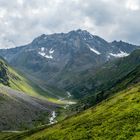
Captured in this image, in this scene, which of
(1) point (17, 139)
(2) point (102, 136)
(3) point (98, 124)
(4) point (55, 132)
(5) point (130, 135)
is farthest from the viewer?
(1) point (17, 139)

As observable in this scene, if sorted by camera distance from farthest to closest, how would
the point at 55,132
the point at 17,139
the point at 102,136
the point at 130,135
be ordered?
1. the point at 17,139
2. the point at 55,132
3. the point at 102,136
4. the point at 130,135

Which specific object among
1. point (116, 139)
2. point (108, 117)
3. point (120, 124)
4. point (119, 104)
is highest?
point (119, 104)

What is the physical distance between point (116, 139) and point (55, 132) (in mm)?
38180

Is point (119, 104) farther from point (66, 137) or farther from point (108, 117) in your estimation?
point (66, 137)

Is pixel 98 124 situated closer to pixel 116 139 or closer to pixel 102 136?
pixel 102 136

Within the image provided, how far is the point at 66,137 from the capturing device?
334 feet

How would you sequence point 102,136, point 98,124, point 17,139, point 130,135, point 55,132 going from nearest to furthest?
point 130,135
point 102,136
point 98,124
point 55,132
point 17,139

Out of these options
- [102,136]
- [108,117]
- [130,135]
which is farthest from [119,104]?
[130,135]

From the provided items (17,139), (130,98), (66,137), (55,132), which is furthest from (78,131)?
(17,139)

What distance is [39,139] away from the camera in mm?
115438

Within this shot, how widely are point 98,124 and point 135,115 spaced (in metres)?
12.7

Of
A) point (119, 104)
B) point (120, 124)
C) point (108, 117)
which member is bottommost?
point (120, 124)

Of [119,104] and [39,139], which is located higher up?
[119,104]

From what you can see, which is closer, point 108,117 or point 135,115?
point 135,115
